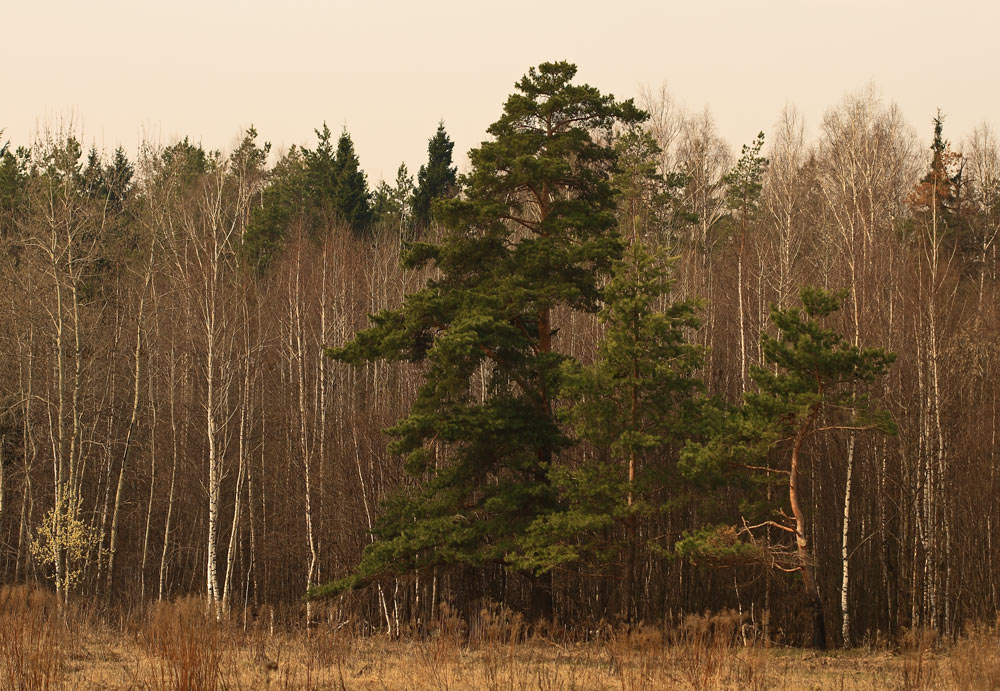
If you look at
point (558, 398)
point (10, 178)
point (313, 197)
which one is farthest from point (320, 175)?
point (558, 398)

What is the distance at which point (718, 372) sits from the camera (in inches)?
1004

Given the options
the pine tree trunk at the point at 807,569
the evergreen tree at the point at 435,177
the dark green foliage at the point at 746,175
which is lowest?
the pine tree trunk at the point at 807,569

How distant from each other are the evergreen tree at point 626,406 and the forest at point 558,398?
0.22 feet

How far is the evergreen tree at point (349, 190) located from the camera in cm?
4119

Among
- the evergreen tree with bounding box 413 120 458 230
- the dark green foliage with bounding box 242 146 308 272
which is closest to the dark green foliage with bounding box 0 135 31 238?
the dark green foliage with bounding box 242 146 308 272

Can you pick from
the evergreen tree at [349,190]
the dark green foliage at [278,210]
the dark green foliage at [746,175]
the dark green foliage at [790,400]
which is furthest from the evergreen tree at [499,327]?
the evergreen tree at [349,190]

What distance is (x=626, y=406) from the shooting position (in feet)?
54.3

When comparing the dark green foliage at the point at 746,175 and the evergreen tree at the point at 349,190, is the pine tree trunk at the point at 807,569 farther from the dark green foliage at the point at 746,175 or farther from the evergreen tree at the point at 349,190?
the evergreen tree at the point at 349,190

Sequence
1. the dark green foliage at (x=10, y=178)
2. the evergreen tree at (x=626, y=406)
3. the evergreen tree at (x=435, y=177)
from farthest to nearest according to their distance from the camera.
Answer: the evergreen tree at (x=435, y=177) < the dark green foliage at (x=10, y=178) < the evergreen tree at (x=626, y=406)

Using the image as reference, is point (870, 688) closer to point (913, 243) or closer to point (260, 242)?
point (913, 243)

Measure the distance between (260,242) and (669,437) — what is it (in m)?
26.5

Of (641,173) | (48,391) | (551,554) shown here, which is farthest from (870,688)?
(48,391)

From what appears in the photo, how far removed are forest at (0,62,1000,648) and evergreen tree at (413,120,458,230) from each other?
8.25 m

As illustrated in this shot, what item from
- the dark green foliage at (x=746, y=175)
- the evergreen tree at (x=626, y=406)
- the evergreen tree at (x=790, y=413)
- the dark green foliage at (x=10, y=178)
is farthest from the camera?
the dark green foliage at (x=10, y=178)
